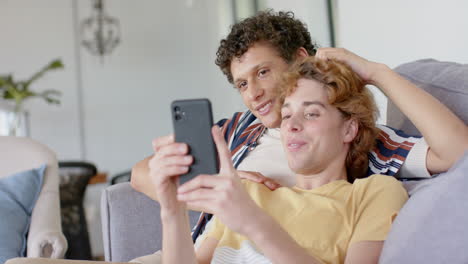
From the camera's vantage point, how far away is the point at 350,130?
4.14ft

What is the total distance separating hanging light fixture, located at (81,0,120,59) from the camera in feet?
16.5

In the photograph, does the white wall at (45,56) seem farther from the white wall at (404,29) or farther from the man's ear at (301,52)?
the man's ear at (301,52)

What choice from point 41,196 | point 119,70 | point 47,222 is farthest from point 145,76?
point 47,222

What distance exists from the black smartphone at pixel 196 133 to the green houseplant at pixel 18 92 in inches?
157

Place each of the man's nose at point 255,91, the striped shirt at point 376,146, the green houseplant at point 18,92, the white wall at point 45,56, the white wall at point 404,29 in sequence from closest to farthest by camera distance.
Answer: the striped shirt at point 376,146
the man's nose at point 255,91
the white wall at point 404,29
the green houseplant at point 18,92
the white wall at point 45,56

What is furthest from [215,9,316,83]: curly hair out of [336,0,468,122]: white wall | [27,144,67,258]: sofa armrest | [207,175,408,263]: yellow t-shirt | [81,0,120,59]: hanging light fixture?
[81,0,120,59]: hanging light fixture

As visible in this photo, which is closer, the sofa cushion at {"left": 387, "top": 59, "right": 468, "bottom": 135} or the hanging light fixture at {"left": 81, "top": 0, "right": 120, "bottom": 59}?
the sofa cushion at {"left": 387, "top": 59, "right": 468, "bottom": 135}

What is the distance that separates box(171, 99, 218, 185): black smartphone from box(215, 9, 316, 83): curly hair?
30.8 inches

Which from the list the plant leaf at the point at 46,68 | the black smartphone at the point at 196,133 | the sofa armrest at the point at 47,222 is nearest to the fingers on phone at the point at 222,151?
the black smartphone at the point at 196,133

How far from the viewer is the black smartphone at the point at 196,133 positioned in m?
0.82

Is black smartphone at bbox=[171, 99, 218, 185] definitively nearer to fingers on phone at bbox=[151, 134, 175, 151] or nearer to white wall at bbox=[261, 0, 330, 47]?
fingers on phone at bbox=[151, 134, 175, 151]

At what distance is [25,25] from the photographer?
4961mm

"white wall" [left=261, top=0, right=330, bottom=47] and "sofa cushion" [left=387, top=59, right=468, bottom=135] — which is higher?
"white wall" [left=261, top=0, right=330, bottom=47]

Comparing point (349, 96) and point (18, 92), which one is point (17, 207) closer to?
point (349, 96)
